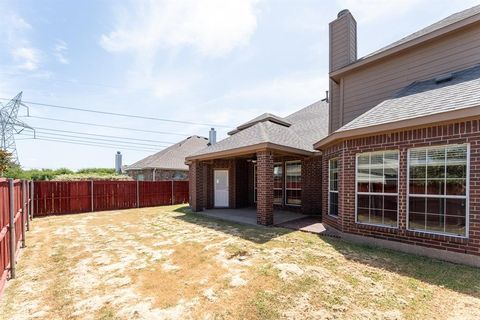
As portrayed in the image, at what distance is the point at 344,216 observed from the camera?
6.76 metres

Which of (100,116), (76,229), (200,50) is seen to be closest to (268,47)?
(200,50)

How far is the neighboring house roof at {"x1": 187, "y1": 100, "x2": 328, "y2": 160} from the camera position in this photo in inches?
356

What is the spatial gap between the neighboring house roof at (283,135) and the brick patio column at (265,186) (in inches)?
19.9

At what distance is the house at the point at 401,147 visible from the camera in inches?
189

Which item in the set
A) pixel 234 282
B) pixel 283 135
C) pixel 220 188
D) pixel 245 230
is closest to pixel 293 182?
pixel 283 135

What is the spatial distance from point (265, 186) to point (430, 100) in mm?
5231

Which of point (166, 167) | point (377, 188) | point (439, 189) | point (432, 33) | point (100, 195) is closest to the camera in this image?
point (439, 189)

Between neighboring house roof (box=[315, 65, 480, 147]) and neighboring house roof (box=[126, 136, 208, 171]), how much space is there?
16658 mm

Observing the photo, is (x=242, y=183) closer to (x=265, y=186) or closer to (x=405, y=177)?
(x=265, y=186)

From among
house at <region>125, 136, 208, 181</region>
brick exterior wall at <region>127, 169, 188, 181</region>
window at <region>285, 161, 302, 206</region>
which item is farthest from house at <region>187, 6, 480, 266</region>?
brick exterior wall at <region>127, 169, 188, 181</region>

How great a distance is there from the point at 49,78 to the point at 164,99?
8623 mm

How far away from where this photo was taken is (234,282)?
4.05 meters

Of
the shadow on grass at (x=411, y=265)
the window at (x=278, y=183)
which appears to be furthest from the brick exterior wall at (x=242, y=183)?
the shadow on grass at (x=411, y=265)

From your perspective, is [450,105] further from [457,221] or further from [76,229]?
[76,229]
